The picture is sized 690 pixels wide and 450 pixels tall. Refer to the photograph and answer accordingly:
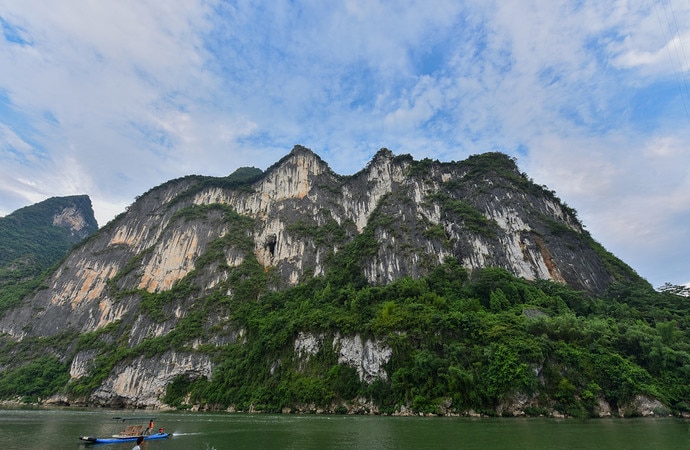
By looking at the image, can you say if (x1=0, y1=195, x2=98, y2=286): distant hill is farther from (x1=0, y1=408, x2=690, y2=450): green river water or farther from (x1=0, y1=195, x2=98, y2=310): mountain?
(x1=0, y1=408, x2=690, y2=450): green river water

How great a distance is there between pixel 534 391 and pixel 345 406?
18337 millimetres

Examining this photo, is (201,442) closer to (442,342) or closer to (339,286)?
(442,342)

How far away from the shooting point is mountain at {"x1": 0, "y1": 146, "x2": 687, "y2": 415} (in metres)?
34.9

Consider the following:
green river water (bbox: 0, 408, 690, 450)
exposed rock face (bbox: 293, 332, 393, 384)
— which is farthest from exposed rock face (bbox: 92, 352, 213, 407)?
green river water (bbox: 0, 408, 690, 450)

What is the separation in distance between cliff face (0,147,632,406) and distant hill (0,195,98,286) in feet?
75.9

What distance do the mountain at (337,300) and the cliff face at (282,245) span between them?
0.99ft

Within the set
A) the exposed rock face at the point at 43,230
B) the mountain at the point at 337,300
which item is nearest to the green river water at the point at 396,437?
the mountain at the point at 337,300

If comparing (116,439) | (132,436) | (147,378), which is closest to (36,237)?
(147,378)

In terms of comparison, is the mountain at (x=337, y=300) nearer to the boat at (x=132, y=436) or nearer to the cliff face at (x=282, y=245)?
the cliff face at (x=282, y=245)

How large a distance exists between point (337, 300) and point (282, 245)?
24.2 m

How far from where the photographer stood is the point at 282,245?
73312 millimetres

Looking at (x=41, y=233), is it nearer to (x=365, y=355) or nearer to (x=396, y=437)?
(x=365, y=355)

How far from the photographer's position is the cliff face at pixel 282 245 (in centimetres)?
5538

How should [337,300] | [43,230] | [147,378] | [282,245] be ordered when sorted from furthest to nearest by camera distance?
[43,230], [282,245], [337,300], [147,378]
